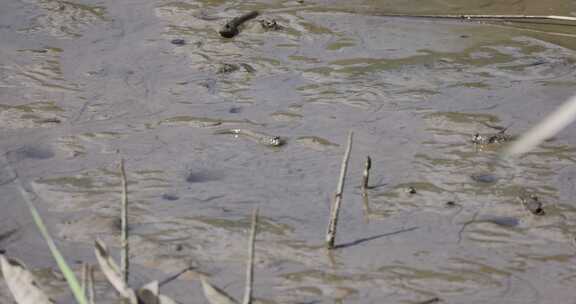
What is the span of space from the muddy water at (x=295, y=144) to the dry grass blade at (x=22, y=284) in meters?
0.43

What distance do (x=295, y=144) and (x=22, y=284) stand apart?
186cm

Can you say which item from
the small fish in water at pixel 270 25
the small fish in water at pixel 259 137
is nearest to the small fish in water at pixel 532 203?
the small fish in water at pixel 259 137

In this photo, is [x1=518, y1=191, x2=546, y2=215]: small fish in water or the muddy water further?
[x1=518, y1=191, x2=546, y2=215]: small fish in water

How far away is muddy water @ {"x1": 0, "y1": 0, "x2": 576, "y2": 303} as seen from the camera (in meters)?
3.23

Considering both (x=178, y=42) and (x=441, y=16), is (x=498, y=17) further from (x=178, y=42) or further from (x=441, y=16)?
(x=178, y=42)

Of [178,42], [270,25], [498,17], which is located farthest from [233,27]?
[498,17]

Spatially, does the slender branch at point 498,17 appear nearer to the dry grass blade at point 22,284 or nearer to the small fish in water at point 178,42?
the small fish in water at point 178,42

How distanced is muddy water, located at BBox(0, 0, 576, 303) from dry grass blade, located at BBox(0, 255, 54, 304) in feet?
1.41

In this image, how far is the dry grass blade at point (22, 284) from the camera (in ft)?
8.28

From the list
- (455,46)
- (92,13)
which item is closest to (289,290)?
(455,46)

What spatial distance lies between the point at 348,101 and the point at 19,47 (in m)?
2.10

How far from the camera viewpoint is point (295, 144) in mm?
4191

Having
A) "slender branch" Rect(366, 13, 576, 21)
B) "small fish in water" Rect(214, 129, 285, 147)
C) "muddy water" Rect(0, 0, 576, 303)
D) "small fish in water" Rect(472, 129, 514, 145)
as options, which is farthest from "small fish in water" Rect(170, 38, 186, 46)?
"small fish in water" Rect(472, 129, 514, 145)

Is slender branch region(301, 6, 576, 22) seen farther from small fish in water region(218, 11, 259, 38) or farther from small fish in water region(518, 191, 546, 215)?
small fish in water region(518, 191, 546, 215)
